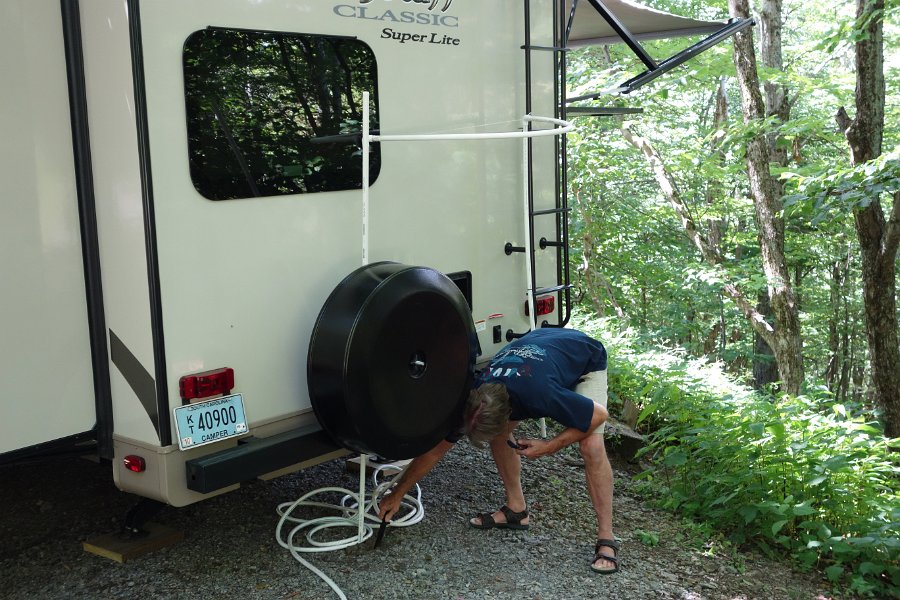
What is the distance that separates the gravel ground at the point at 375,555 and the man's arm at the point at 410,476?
0.57 ft

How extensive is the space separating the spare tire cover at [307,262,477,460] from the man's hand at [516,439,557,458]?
357 mm

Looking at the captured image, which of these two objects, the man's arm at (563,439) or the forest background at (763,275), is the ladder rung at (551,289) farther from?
the man's arm at (563,439)

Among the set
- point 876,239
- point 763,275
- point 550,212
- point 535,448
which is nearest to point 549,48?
point 550,212

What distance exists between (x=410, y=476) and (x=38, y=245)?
1.93m

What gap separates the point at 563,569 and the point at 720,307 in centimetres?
1355

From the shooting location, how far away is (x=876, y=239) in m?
8.45

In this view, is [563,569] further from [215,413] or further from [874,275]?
[874,275]

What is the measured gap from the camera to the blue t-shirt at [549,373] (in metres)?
4.02

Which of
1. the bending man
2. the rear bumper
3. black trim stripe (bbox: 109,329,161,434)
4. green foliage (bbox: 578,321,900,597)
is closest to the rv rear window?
black trim stripe (bbox: 109,329,161,434)

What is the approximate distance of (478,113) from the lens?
15.4ft

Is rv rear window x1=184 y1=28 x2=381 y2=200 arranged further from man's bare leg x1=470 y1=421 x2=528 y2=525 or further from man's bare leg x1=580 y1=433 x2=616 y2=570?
man's bare leg x1=580 y1=433 x2=616 y2=570

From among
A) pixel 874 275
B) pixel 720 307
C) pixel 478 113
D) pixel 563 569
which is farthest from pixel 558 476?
pixel 720 307

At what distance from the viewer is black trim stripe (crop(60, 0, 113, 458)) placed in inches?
135

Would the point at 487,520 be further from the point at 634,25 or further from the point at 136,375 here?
the point at 634,25
